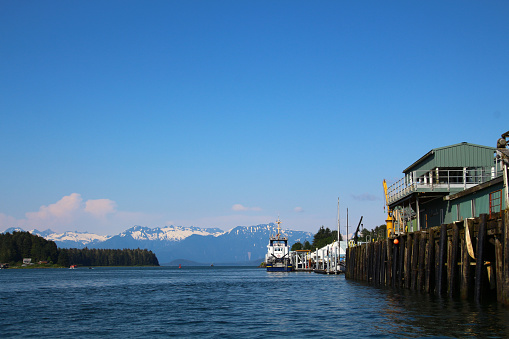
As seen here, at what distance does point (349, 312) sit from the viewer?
96.7 ft

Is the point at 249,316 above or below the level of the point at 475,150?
below

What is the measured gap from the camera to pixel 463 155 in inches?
1772

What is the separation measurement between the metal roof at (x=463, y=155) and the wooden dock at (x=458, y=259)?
333 inches

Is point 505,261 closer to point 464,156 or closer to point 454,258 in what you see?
point 454,258

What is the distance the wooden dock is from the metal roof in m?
8.45

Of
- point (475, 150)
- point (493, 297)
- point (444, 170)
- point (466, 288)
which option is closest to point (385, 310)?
point (466, 288)

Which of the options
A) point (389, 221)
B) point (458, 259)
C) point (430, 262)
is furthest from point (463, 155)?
point (458, 259)

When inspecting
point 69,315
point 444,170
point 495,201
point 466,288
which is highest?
point 444,170

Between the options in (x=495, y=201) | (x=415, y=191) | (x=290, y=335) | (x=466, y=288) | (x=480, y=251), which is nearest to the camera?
(x=290, y=335)

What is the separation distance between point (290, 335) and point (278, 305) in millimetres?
12946

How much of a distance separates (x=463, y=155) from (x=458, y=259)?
16025 millimetres

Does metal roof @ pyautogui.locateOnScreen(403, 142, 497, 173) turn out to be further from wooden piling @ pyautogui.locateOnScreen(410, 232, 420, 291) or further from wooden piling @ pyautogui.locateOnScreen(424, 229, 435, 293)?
wooden piling @ pyautogui.locateOnScreen(424, 229, 435, 293)

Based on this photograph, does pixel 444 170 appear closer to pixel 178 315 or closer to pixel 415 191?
pixel 415 191

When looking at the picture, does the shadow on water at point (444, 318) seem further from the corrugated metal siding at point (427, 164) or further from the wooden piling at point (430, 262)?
the corrugated metal siding at point (427, 164)
